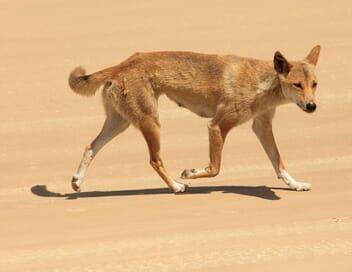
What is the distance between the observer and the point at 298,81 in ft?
33.6

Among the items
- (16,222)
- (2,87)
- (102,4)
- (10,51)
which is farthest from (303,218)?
(102,4)

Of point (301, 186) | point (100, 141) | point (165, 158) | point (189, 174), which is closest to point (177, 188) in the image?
point (189, 174)

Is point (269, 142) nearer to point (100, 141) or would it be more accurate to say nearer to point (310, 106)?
point (310, 106)

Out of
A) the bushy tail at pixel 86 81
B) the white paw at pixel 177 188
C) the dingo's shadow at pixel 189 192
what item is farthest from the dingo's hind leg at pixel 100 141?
the white paw at pixel 177 188

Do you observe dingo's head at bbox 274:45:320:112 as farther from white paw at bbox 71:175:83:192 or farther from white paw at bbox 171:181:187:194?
white paw at bbox 71:175:83:192

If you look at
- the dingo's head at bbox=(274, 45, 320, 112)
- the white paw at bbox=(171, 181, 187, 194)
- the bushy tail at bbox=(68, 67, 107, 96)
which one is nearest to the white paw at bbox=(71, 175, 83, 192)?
the bushy tail at bbox=(68, 67, 107, 96)

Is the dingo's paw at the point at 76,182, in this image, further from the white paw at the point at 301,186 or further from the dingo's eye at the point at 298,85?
the dingo's eye at the point at 298,85

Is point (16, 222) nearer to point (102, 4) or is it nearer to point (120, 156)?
point (120, 156)

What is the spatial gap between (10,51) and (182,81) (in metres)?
7.05

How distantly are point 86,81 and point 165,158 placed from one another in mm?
2130

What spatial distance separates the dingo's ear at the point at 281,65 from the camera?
34.1ft

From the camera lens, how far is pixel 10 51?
56.4 feet

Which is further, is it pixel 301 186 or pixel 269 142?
pixel 269 142

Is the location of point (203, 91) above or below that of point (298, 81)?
below
